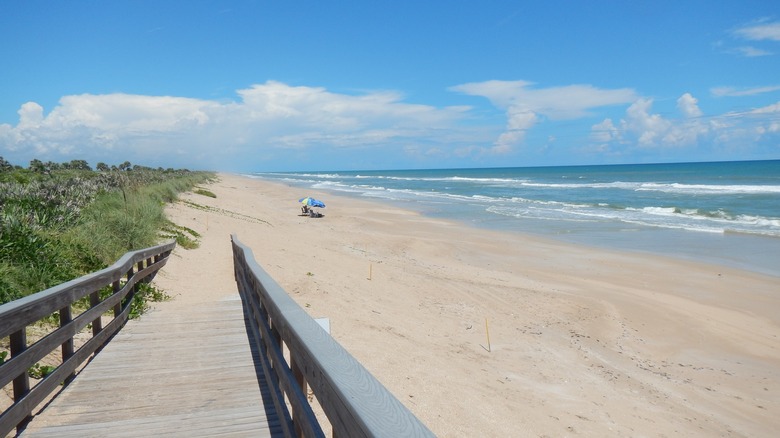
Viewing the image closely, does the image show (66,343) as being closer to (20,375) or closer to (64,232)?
(20,375)

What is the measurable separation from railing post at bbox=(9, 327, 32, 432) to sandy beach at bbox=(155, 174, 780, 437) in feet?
10.9

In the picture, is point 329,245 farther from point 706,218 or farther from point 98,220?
point 706,218

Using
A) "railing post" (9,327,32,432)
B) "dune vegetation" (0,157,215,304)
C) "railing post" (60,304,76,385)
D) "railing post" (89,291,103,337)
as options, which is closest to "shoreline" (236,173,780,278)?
"dune vegetation" (0,157,215,304)

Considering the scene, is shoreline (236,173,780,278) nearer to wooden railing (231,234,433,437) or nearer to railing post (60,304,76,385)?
wooden railing (231,234,433,437)

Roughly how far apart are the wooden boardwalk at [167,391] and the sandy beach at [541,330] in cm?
183

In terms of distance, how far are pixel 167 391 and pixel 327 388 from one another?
2.69m

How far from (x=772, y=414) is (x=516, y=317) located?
4.17m

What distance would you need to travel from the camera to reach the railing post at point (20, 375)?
334 centimetres

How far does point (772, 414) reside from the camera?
661 centimetres

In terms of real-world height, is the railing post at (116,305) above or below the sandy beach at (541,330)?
above

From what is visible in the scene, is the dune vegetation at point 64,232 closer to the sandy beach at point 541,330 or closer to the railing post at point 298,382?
the sandy beach at point 541,330

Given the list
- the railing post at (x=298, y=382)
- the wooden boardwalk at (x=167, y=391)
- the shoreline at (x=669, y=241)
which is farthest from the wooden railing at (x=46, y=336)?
the shoreline at (x=669, y=241)

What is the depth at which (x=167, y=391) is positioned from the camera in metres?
4.16

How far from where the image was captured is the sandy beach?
616cm
